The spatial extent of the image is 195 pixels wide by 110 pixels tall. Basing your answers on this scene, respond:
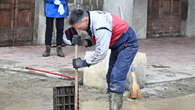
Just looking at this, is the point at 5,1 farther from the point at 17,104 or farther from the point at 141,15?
the point at 17,104

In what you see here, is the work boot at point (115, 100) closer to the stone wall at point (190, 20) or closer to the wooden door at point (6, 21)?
the wooden door at point (6, 21)

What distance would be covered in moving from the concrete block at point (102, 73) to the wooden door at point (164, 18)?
265 inches

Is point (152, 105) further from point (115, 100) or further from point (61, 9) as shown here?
point (61, 9)

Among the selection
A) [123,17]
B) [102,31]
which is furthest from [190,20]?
[102,31]

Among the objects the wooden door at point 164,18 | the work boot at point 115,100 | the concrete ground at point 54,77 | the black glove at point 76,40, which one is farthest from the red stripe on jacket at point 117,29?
the wooden door at point 164,18

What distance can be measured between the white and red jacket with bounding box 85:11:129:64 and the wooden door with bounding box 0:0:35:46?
21.0ft

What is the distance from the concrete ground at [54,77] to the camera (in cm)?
721

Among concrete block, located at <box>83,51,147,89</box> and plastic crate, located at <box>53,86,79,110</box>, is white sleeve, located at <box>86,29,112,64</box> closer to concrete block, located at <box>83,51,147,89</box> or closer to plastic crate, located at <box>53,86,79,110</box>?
plastic crate, located at <box>53,86,79,110</box>

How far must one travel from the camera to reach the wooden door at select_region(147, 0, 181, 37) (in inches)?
578

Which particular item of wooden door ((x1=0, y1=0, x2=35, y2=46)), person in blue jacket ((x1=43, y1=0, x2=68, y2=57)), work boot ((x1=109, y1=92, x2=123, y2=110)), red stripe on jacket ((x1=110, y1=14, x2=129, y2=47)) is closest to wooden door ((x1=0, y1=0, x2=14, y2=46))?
wooden door ((x1=0, y1=0, x2=35, y2=46))

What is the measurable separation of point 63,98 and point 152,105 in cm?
177

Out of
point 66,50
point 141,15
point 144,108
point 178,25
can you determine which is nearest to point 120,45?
point 144,108

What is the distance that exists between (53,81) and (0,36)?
3.65m

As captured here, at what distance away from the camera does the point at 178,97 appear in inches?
303
